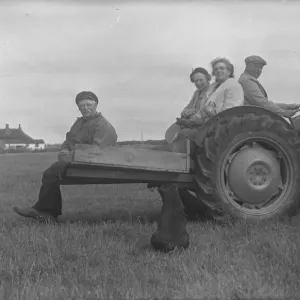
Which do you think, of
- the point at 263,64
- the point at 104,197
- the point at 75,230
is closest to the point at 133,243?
the point at 75,230

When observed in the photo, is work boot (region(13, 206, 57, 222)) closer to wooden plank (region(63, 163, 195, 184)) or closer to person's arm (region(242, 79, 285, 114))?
wooden plank (region(63, 163, 195, 184))

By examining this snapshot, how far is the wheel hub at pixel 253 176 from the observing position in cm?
402

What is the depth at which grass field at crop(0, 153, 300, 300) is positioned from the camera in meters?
2.31

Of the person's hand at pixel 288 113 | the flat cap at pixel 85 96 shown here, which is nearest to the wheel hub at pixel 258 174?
the person's hand at pixel 288 113

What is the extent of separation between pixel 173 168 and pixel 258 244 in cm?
102

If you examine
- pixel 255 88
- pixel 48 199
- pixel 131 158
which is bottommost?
pixel 48 199

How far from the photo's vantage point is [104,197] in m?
7.12

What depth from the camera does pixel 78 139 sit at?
4453mm

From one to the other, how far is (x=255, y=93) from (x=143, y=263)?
2.51 m

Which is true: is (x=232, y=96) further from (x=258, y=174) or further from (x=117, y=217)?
(x=117, y=217)

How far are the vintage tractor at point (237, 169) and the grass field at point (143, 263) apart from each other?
10.9 inches

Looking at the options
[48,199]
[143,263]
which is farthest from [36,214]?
[143,263]

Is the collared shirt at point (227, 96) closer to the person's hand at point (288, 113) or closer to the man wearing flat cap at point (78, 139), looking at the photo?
the person's hand at point (288, 113)

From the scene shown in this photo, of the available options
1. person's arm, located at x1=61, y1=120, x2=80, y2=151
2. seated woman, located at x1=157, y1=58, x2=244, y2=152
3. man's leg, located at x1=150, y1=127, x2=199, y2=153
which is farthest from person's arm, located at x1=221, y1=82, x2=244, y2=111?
person's arm, located at x1=61, y1=120, x2=80, y2=151
